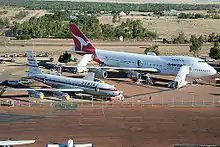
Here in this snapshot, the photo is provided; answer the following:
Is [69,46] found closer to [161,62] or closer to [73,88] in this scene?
[161,62]

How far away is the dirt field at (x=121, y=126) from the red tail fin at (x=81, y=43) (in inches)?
1266

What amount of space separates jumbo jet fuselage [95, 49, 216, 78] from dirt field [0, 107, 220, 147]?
629 inches

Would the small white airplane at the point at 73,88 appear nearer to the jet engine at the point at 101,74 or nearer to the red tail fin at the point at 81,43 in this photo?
the jet engine at the point at 101,74

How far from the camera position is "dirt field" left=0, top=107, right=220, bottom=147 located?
139ft

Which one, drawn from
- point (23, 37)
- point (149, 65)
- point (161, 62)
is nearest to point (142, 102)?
point (161, 62)

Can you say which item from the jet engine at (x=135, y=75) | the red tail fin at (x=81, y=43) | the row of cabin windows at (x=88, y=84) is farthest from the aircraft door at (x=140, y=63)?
the row of cabin windows at (x=88, y=84)

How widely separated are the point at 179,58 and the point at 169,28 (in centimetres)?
9953

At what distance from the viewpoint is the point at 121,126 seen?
46.7m

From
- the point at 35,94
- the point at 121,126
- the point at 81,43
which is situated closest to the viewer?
the point at 121,126

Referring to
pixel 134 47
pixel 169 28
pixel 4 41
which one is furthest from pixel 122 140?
pixel 169 28

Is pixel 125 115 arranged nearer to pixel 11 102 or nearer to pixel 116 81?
pixel 11 102

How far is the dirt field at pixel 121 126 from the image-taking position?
4231 cm

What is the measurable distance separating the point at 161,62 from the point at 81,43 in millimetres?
19802

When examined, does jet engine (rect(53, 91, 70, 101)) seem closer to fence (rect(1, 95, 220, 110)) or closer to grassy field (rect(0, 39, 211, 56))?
fence (rect(1, 95, 220, 110))
